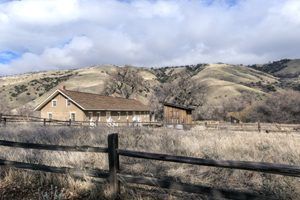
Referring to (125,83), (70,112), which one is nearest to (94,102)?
(70,112)

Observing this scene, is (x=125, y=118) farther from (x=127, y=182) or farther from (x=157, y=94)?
(x=127, y=182)

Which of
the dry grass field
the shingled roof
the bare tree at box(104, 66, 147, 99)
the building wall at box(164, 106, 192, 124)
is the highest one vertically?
the bare tree at box(104, 66, 147, 99)

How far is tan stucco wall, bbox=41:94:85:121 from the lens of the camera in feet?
169

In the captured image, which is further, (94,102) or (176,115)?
(176,115)

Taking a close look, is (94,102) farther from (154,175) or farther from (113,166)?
(113,166)

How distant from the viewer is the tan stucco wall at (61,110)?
169 ft

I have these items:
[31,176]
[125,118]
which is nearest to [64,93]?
[125,118]

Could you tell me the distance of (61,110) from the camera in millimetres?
53719

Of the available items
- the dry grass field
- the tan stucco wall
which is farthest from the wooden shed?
the dry grass field

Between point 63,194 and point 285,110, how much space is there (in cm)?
5154

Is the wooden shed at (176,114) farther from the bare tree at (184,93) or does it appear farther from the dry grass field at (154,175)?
the dry grass field at (154,175)

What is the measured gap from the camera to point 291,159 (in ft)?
30.1

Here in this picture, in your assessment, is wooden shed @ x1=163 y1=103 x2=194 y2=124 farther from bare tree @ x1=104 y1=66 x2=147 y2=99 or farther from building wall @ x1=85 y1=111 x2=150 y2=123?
bare tree @ x1=104 y1=66 x2=147 y2=99

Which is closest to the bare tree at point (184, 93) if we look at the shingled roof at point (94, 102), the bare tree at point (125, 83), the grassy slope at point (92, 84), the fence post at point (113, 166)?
the shingled roof at point (94, 102)
